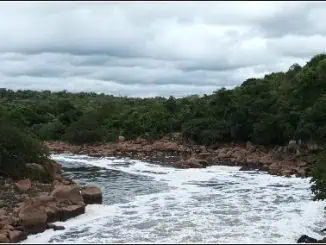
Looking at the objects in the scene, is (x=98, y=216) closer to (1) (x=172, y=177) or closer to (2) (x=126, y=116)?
(1) (x=172, y=177)

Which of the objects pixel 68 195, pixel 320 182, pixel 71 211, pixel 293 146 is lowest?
pixel 71 211

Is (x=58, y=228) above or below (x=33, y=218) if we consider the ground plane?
below

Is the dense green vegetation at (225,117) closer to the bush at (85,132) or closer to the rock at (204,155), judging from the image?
the bush at (85,132)

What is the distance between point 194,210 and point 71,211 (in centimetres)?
607

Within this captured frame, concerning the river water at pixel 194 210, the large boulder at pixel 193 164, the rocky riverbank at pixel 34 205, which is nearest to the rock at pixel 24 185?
the rocky riverbank at pixel 34 205

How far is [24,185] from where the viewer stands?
28.9 meters

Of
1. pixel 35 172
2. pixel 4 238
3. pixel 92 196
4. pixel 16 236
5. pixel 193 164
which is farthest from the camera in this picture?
pixel 193 164

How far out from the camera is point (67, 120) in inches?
2712

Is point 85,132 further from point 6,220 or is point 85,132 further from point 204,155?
point 6,220

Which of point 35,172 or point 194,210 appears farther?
point 35,172

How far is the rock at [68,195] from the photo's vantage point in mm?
25719

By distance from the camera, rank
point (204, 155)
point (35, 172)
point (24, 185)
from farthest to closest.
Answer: point (204, 155) < point (35, 172) < point (24, 185)

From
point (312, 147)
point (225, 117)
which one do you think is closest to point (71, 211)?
point (312, 147)

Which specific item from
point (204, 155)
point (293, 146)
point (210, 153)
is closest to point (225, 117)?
point (210, 153)
